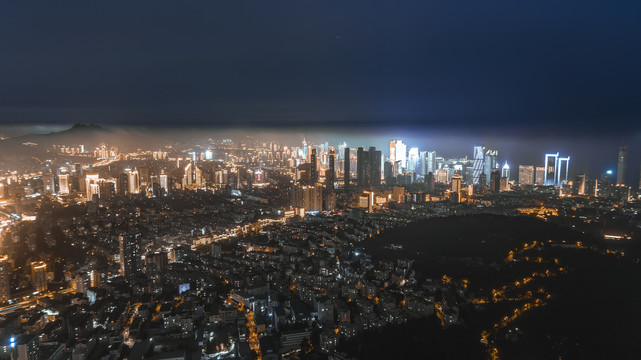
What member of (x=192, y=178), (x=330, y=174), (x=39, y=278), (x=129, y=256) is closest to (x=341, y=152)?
(x=330, y=174)

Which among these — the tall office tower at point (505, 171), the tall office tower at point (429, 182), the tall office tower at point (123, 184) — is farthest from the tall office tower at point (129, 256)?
the tall office tower at point (505, 171)

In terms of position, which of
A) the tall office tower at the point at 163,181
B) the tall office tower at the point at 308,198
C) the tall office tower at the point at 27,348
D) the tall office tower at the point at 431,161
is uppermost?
the tall office tower at the point at 431,161

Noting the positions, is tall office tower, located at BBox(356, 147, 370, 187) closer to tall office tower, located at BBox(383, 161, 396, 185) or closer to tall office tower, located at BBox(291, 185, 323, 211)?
tall office tower, located at BBox(383, 161, 396, 185)

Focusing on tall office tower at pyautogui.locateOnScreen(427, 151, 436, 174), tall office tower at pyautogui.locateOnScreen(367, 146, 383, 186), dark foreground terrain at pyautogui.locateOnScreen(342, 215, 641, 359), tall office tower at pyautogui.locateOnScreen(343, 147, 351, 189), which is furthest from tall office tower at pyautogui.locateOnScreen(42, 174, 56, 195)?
tall office tower at pyautogui.locateOnScreen(427, 151, 436, 174)

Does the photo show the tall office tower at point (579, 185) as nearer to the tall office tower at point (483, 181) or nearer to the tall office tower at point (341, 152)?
the tall office tower at point (483, 181)

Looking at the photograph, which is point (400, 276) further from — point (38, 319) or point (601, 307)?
point (38, 319)

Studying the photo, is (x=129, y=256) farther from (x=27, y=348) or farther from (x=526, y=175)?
(x=526, y=175)

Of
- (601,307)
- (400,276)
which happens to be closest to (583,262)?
(601,307)
